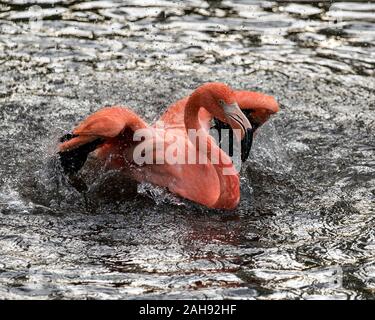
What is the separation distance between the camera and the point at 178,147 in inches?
311

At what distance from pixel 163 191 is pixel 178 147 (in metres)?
0.40

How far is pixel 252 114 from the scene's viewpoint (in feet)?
27.9

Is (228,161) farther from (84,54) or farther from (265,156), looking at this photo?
(84,54)

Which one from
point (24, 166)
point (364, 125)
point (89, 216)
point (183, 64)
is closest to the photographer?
point (89, 216)

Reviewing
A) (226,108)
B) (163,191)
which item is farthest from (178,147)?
(226,108)

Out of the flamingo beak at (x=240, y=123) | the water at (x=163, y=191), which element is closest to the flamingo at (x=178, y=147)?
the flamingo beak at (x=240, y=123)

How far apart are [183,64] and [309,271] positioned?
4.83 metres

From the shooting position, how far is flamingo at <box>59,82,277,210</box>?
7562 mm

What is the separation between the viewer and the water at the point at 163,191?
21.5ft

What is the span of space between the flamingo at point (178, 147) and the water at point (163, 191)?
0.14 metres

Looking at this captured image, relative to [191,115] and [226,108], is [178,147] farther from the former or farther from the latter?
[226,108]

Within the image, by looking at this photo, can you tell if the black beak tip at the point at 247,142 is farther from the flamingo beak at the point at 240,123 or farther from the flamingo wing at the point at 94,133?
the flamingo wing at the point at 94,133

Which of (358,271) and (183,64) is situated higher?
(183,64)

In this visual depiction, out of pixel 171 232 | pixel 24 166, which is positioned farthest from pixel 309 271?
pixel 24 166
